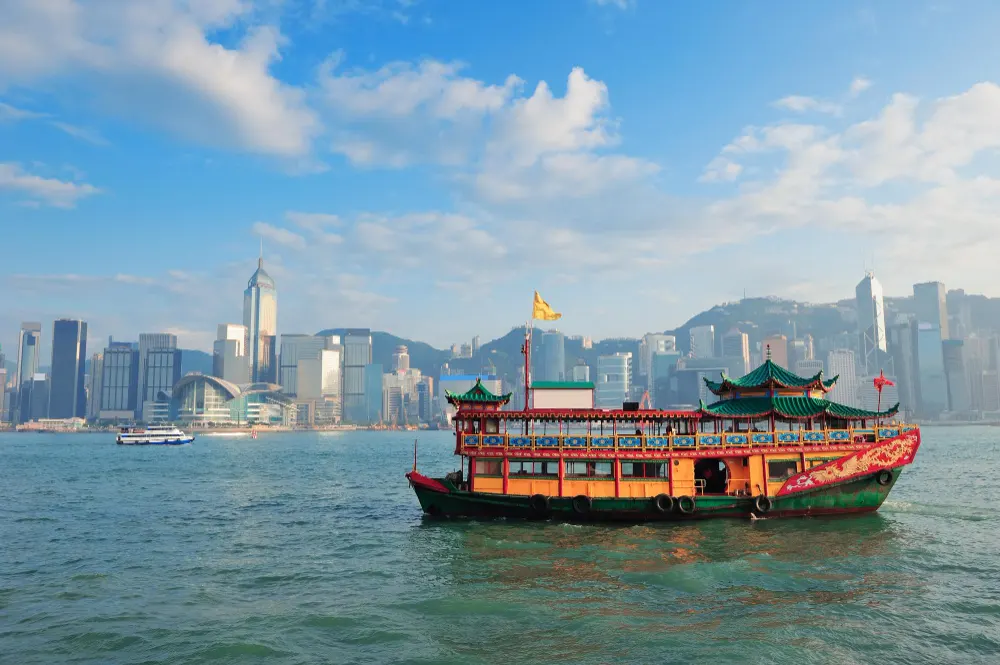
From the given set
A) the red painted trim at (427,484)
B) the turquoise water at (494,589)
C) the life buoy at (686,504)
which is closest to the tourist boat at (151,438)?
the turquoise water at (494,589)

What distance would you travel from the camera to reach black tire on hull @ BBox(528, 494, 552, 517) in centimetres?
3073

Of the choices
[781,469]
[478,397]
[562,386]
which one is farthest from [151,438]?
[781,469]

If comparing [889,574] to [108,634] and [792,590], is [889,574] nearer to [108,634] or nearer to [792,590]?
[792,590]

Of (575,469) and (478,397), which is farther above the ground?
(478,397)

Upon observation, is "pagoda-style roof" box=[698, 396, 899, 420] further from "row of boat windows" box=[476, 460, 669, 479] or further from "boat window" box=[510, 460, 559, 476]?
"boat window" box=[510, 460, 559, 476]

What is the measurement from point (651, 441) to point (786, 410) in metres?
6.49

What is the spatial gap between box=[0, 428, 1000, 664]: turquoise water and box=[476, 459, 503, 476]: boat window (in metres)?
2.31

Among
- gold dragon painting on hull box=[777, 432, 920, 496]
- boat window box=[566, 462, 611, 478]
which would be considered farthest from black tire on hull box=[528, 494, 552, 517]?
gold dragon painting on hull box=[777, 432, 920, 496]

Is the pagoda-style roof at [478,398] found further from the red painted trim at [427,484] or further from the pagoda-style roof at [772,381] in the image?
the pagoda-style roof at [772,381]

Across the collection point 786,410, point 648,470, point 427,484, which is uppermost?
point 786,410

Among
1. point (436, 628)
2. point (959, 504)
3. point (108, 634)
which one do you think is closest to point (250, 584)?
point (108, 634)

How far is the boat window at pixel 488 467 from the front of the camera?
31.9m

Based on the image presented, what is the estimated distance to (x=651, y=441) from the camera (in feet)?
102

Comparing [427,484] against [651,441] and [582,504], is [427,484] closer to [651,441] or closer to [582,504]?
[582,504]
